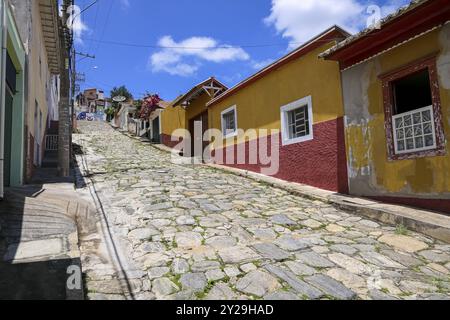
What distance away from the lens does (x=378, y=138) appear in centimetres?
705

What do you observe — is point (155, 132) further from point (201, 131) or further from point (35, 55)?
point (35, 55)

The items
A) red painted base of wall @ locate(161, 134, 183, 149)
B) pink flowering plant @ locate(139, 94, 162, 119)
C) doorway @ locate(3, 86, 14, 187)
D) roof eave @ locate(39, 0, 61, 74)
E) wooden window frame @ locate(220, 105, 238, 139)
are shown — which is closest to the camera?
doorway @ locate(3, 86, 14, 187)

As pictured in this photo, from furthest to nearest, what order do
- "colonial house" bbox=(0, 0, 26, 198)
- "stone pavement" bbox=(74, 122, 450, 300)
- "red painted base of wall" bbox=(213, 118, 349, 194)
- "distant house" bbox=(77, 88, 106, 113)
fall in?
1. "distant house" bbox=(77, 88, 106, 113)
2. "red painted base of wall" bbox=(213, 118, 349, 194)
3. "colonial house" bbox=(0, 0, 26, 198)
4. "stone pavement" bbox=(74, 122, 450, 300)

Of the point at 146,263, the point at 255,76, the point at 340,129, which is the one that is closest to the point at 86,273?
the point at 146,263

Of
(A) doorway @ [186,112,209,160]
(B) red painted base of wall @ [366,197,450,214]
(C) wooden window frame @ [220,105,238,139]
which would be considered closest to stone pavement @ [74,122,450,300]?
(B) red painted base of wall @ [366,197,450,214]

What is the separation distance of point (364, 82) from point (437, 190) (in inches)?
104

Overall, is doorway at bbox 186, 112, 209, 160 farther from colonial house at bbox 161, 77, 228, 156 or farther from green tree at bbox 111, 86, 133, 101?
green tree at bbox 111, 86, 133, 101

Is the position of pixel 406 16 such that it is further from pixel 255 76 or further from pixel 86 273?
pixel 86 273

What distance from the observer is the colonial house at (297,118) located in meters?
8.20

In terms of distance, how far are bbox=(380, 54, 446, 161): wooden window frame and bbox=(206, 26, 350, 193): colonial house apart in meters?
1.21

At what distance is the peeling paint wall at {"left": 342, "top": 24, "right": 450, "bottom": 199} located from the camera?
588 centimetres

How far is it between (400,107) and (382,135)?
1.48 meters

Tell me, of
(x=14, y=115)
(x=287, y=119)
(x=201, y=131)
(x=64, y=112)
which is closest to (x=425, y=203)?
(x=287, y=119)

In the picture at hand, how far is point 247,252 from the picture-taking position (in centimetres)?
473
